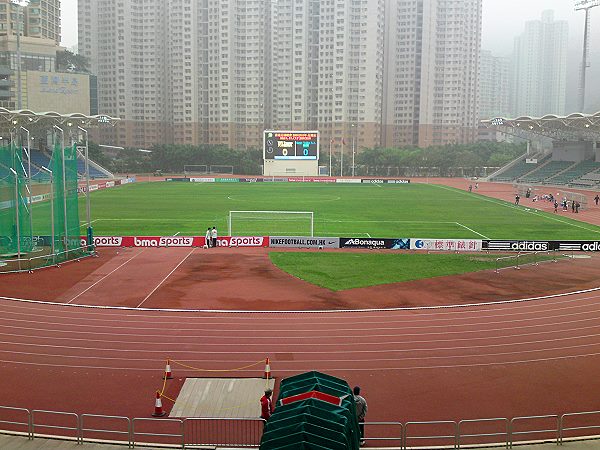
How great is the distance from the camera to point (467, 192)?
85.3m

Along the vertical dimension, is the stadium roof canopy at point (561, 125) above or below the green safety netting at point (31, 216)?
above

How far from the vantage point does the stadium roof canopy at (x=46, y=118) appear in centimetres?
8869

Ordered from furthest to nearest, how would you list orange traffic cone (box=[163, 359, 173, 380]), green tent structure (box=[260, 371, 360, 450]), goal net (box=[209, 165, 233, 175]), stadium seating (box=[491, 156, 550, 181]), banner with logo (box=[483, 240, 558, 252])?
goal net (box=[209, 165, 233, 175])
stadium seating (box=[491, 156, 550, 181])
banner with logo (box=[483, 240, 558, 252])
orange traffic cone (box=[163, 359, 173, 380])
green tent structure (box=[260, 371, 360, 450])

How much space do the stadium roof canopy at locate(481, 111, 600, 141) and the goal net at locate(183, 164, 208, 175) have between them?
59057 mm

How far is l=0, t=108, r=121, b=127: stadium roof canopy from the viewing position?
88688 millimetres

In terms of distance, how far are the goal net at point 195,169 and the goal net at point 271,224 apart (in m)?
77.7

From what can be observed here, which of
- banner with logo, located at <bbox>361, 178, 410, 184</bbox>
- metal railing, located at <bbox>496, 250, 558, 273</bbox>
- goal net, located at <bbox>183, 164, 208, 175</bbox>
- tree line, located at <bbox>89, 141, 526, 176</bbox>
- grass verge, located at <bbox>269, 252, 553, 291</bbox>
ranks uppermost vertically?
tree line, located at <bbox>89, 141, 526, 176</bbox>

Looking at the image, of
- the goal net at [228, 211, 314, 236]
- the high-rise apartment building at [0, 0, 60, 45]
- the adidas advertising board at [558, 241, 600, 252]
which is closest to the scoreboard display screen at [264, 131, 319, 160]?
the goal net at [228, 211, 314, 236]

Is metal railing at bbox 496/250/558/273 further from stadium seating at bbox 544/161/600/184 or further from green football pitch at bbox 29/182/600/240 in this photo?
stadium seating at bbox 544/161/600/184

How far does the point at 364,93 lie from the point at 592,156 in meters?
66.9

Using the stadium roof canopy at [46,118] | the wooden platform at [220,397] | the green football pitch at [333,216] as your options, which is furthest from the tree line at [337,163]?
the wooden platform at [220,397]

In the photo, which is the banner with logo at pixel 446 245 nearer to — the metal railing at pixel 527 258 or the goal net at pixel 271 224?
the metal railing at pixel 527 258

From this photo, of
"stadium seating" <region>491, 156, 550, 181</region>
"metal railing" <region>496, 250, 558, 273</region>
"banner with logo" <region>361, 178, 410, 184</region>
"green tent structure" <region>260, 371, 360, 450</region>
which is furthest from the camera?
"banner with logo" <region>361, 178, 410, 184</region>

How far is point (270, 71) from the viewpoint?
166 meters
